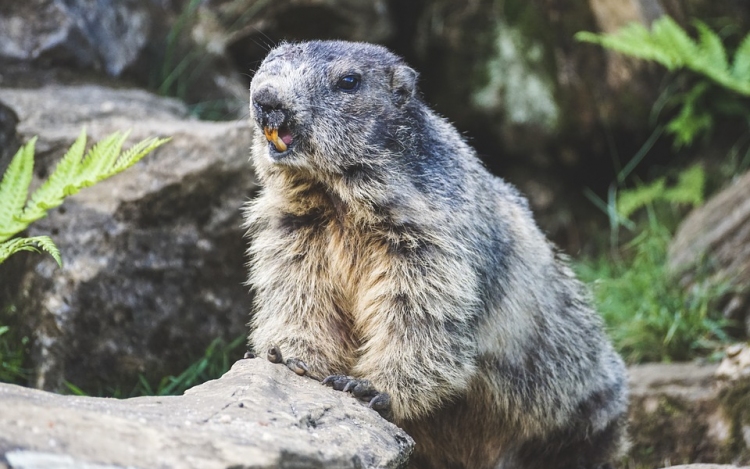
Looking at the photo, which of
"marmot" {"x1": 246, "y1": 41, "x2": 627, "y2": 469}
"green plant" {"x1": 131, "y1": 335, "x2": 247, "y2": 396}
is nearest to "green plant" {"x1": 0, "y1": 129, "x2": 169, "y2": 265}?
"marmot" {"x1": 246, "y1": 41, "x2": 627, "y2": 469}

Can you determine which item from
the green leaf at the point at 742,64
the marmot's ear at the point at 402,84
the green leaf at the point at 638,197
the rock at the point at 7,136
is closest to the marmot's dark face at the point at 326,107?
the marmot's ear at the point at 402,84

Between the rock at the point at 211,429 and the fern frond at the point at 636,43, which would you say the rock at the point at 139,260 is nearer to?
the rock at the point at 211,429

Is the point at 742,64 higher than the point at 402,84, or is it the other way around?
the point at 742,64

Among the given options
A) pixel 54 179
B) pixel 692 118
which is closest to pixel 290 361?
pixel 54 179

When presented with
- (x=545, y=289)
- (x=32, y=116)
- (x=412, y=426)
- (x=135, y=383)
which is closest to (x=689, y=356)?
(x=545, y=289)

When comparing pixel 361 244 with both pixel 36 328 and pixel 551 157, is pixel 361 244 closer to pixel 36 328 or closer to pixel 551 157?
pixel 36 328

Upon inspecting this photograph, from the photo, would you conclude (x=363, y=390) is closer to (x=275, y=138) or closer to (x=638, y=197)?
(x=275, y=138)

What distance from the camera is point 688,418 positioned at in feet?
21.6

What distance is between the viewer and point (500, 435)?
5527mm

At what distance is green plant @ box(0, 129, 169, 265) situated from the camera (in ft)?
17.5

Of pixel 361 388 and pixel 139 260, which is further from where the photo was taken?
pixel 139 260

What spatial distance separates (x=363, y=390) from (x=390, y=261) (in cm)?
75

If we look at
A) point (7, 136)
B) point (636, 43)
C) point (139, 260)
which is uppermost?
point (636, 43)

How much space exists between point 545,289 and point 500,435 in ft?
3.29
